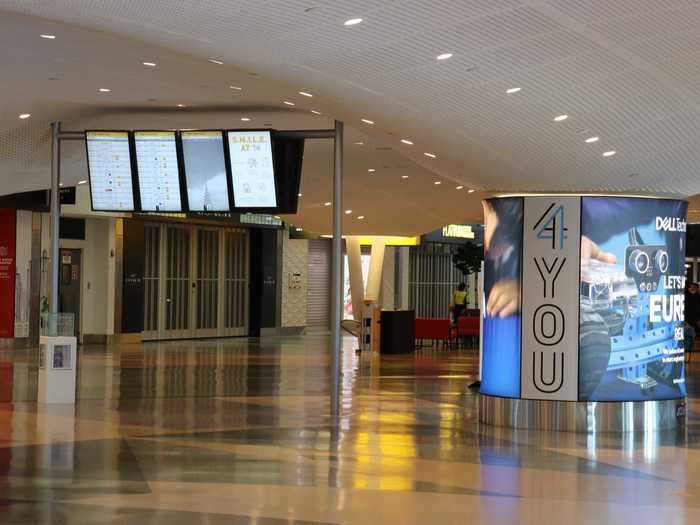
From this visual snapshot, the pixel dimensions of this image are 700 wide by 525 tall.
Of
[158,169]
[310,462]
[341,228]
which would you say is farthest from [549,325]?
[158,169]

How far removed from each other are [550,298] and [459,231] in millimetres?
33169

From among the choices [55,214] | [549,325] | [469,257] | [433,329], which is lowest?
[433,329]

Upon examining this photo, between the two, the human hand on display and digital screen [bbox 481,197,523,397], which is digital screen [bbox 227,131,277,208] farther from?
the human hand on display

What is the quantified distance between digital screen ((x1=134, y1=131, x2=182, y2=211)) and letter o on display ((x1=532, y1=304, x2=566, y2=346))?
491 cm

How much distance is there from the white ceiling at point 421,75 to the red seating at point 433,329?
15232mm

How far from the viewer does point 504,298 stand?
45.3 ft

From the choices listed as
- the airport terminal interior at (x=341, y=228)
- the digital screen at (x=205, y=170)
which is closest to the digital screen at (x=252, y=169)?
the airport terminal interior at (x=341, y=228)

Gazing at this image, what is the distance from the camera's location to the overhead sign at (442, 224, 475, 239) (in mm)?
45297

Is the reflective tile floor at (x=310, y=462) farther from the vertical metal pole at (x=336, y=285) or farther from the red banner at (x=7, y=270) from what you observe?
the red banner at (x=7, y=270)

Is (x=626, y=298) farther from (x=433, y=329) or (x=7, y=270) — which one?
(x=7, y=270)

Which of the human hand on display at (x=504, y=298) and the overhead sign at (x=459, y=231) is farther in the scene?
the overhead sign at (x=459, y=231)

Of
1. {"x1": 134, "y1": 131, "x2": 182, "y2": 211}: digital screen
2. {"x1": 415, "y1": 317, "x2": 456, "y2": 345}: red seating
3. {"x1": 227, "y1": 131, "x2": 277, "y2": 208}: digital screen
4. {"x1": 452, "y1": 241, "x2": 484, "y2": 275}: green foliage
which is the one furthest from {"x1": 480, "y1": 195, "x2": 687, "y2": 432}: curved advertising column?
{"x1": 452, "y1": 241, "x2": 484, "y2": 275}: green foliage

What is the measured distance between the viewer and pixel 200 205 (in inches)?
593

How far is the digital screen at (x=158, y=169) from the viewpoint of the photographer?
15.0 metres
